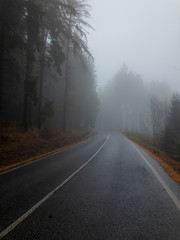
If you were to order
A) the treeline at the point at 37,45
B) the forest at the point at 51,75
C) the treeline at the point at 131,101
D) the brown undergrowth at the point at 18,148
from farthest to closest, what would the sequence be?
the treeline at the point at 131,101 < the forest at the point at 51,75 < the treeline at the point at 37,45 < the brown undergrowth at the point at 18,148

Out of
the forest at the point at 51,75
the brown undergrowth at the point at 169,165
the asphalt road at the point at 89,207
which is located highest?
the forest at the point at 51,75

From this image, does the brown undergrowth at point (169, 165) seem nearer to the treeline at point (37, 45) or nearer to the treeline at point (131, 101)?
the treeline at point (37, 45)

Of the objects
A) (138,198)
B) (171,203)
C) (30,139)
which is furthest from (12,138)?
(171,203)

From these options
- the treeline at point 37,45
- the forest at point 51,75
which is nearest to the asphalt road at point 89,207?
Result: the forest at point 51,75

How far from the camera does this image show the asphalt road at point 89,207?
2469mm

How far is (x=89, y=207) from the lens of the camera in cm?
328

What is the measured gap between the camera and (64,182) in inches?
192

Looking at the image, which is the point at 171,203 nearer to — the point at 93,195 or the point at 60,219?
the point at 93,195

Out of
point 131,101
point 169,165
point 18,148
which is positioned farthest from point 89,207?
point 131,101

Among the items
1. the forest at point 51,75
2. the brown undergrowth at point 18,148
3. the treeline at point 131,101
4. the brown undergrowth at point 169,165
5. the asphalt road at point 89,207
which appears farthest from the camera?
the treeline at point 131,101

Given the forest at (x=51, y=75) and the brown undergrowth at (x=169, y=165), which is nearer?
the brown undergrowth at (x=169, y=165)

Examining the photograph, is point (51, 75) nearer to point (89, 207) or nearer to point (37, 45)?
point (37, 45)

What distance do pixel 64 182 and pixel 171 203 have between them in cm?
309

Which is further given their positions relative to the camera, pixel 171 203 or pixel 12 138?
pixel 12 138
